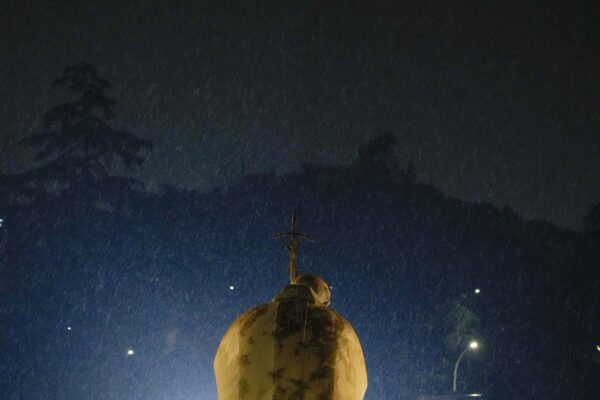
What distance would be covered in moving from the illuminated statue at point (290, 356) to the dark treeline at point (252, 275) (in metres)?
29.1

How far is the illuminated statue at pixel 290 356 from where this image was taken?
4773mm

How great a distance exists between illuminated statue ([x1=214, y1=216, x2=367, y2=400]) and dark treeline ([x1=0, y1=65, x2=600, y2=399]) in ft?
95.4

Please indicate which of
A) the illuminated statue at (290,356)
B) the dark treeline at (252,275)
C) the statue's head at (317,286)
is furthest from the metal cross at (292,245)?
the dark treeline at (252,275)

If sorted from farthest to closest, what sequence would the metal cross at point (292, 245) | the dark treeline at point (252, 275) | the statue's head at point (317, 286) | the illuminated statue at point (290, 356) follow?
the dark treeline at point (252, 275), the metal cross at point (292, 245), the statue's head at point (317, 286), the illuminated statue at point (290, 356)

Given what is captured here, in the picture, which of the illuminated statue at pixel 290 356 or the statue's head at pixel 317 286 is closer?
the illuminated statue at pixel 290 356

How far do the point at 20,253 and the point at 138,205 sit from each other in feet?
43.3

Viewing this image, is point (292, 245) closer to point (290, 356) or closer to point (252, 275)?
point (290, 356)

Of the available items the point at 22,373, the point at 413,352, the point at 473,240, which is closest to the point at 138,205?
the point at 22,373

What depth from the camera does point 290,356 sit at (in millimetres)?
4805

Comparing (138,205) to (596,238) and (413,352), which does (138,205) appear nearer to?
(413,352)

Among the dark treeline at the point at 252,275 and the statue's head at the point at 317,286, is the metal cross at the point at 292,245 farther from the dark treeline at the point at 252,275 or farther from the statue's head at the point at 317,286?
the dark treeline at the point at 252,275

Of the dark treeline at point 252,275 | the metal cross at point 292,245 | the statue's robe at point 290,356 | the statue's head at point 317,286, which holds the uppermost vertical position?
the dark treeline at point 252,275

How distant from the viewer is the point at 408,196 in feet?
192

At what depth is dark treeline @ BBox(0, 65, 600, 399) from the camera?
34.1 m
